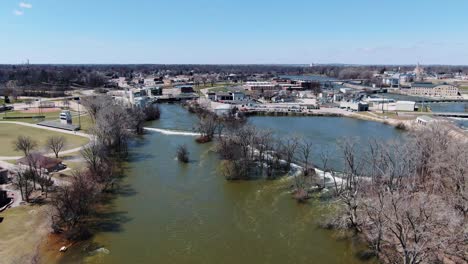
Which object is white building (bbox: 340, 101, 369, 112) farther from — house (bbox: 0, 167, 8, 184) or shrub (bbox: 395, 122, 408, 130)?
house (bbox: 0, 167, 8, 184)

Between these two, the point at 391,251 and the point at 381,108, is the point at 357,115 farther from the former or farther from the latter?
the point at 391,251

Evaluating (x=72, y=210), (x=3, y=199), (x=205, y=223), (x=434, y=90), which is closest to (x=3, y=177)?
(x=3, y=199)

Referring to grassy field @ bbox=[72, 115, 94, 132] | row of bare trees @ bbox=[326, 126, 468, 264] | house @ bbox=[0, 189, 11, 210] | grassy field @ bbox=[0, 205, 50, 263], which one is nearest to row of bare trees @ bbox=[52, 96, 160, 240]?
grassy field @ bbox=[0, 205, 50, 263]

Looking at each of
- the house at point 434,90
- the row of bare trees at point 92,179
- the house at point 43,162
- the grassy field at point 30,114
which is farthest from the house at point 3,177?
the house at point 434,90

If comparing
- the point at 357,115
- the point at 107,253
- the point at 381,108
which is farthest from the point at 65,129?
the point at 381,108

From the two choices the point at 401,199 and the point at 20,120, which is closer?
the point at 401,199

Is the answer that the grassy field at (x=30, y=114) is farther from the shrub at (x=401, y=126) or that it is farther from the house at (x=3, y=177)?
the shrub at (x=401, y=126)

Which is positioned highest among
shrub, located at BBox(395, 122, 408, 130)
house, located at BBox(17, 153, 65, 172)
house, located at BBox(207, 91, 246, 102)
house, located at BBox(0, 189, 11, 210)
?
house, located at BBox(207, 91, 246, 102)
